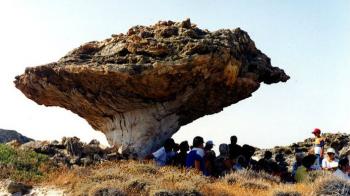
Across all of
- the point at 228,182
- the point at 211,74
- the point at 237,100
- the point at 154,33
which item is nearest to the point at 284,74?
the point at 237,100

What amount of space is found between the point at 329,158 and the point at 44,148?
30.0 ft

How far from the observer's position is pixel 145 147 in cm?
1866

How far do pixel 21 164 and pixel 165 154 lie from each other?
4.27 meters

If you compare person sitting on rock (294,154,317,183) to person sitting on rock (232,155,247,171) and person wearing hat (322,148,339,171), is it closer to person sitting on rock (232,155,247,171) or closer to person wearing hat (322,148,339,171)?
person wearing hat (322,148,339,171)

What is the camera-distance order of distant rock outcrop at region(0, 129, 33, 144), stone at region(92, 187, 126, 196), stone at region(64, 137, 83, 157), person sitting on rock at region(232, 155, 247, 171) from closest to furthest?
stone at region(92, 187, 126, 196)
person sitting on rock at region(232, 155, 247, 171)
stone at region(64, 137, 83, 157)
distant rock outcrop at region(0, 129, 33, 144)

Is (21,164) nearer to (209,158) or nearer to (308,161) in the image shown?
(209,158)

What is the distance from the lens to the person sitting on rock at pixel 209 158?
16078 millimetres

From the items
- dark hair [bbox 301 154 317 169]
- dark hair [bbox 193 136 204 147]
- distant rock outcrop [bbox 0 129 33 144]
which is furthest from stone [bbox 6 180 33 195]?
distant rock outcrop [bbox 0 129 33 144]

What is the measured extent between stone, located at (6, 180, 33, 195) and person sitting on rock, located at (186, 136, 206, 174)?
4.47 m

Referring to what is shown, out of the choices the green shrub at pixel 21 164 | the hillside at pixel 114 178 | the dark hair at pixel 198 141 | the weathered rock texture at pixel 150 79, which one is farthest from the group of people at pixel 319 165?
the green shrub at pixel 21 164

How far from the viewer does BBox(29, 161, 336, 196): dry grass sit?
12867 millimetres

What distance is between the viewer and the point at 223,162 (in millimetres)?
16766

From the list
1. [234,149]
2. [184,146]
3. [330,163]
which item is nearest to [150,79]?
[184,146]

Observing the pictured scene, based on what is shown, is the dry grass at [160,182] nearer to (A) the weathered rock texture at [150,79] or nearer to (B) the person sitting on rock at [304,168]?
(B) the person sitting on rock at [304,168]
